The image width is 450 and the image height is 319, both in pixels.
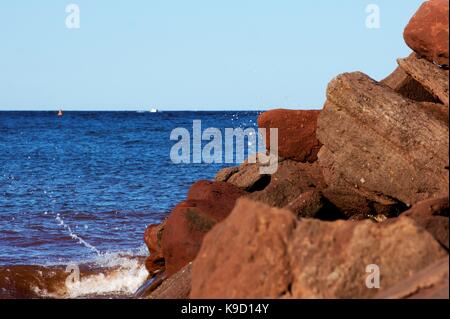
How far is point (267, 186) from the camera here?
11.7 meters

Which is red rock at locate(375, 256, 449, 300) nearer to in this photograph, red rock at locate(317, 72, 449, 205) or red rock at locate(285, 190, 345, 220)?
red rock at locate(285, 190, 345, 220)

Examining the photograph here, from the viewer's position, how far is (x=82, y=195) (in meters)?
25.3

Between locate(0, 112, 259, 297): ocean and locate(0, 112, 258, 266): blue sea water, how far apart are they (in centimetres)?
2

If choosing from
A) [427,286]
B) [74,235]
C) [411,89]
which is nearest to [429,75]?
[411,89]

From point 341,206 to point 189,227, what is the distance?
79.0 inches

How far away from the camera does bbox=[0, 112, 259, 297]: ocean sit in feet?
54.3

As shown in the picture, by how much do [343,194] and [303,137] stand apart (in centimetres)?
164

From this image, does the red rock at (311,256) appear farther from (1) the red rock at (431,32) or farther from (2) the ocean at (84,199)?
(2) the ocean at (84,199)

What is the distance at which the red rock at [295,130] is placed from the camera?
12.5 metres

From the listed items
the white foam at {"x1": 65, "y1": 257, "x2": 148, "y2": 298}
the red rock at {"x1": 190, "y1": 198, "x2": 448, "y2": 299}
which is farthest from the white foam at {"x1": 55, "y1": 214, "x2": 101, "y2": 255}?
the red rock at {"x1": 190, "y1": 198, "x2": 448, "y2": 299}

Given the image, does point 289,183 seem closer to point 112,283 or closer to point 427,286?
point 112,283

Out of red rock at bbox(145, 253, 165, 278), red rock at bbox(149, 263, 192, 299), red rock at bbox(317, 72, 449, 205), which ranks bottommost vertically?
red rock at bbox(145, 253, 165, 278)
